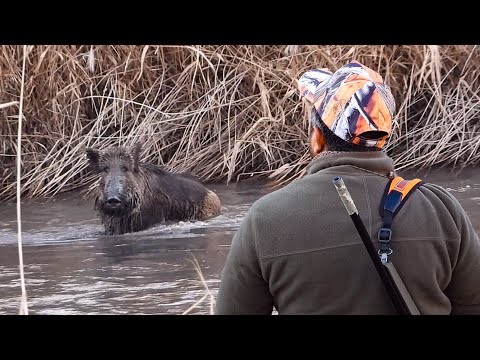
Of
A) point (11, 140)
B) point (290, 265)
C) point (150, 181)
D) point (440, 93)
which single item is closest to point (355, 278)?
point (290, 265)

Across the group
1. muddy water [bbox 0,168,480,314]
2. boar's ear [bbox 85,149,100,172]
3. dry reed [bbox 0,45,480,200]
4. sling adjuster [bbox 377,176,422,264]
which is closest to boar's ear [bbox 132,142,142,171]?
boar's ear [bbox 85,149,100,172]

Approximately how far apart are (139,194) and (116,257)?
1.34 metres

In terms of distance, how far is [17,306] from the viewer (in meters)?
6.24

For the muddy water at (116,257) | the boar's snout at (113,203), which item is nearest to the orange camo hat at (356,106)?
the muddy water at (116,257)

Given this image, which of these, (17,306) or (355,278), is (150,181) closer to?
(17,306)

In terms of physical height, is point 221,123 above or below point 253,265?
below

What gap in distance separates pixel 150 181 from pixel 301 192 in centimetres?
640

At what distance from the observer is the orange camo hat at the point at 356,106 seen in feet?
8.90

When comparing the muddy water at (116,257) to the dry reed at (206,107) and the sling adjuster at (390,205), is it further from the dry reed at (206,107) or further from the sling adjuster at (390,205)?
the sling adjuster at (390,205)

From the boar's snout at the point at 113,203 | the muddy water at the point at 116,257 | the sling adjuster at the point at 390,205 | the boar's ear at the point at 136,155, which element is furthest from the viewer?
the boar's ear at the point at 136,155

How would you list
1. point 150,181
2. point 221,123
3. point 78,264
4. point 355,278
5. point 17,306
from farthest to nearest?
1. point 221,123
2. point 150,181
3. point 78,264
4. point 17,306
5. point 355,278

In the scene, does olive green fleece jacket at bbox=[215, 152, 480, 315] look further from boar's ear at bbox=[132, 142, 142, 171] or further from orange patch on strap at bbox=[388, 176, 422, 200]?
boar's ear at bbox=[132, 142, 142, 171]

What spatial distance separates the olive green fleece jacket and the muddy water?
2.38 meters

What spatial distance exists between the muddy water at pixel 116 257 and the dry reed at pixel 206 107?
0.37 m
